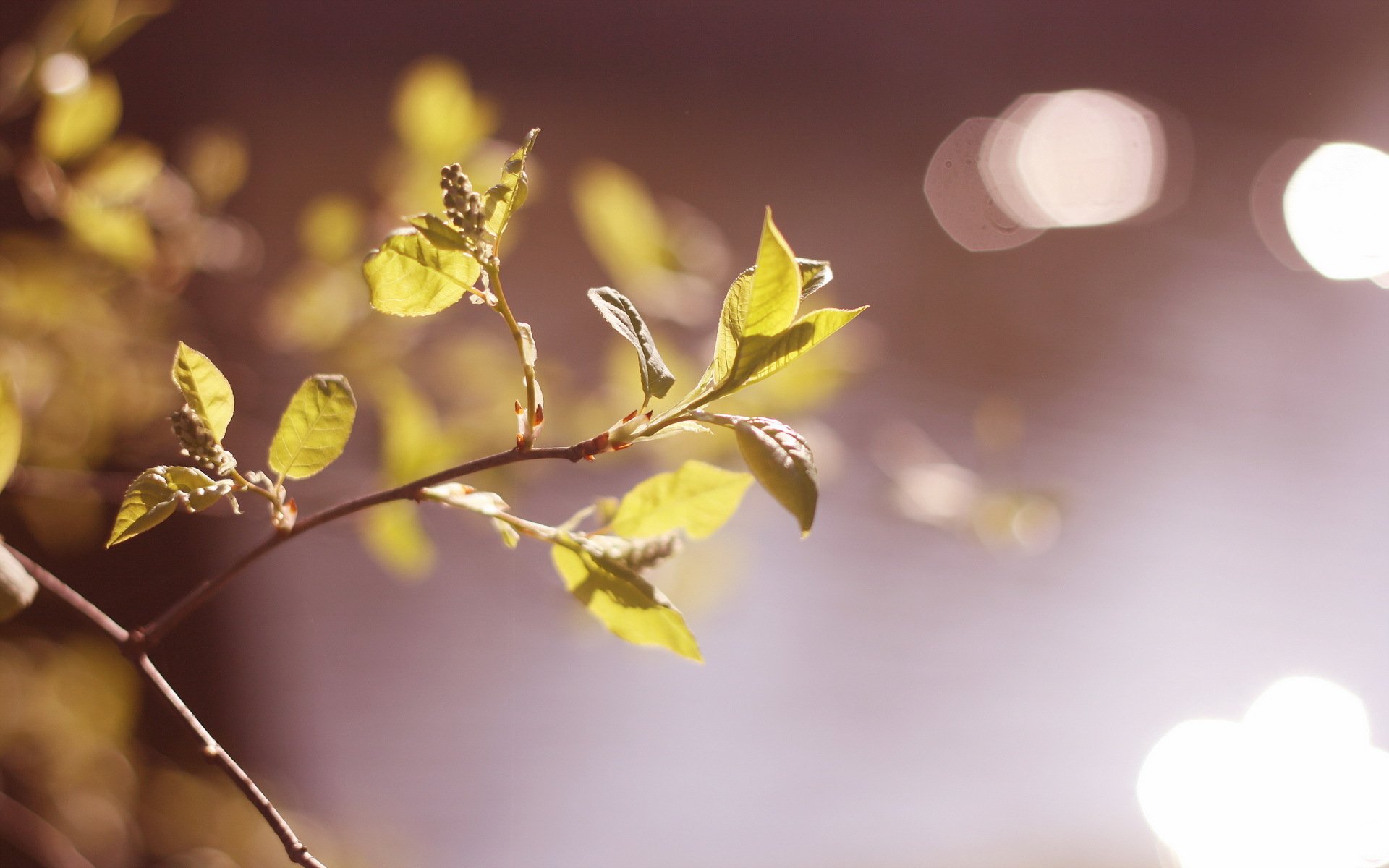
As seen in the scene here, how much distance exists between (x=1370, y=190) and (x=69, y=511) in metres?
2.44

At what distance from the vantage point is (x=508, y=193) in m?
0.23

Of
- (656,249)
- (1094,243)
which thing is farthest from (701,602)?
(1094,243)

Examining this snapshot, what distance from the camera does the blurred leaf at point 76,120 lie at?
1.65 feet

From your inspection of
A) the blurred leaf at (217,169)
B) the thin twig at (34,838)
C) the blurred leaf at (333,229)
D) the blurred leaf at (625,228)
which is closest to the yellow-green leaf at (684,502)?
the blurred leaf at (625,228)

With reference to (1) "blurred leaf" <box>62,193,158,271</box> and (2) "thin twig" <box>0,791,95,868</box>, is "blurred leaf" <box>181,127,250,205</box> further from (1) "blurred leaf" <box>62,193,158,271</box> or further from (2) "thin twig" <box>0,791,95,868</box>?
(2) "thin twig" <box>0,791,95,868</box>

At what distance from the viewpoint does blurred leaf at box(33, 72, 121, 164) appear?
50 cm

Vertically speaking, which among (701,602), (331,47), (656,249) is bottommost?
(701,602)

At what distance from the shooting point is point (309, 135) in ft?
4.33

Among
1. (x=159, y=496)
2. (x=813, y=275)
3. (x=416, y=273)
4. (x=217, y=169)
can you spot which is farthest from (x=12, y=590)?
(x=217, y=169)

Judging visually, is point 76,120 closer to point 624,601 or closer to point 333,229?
point 333,229

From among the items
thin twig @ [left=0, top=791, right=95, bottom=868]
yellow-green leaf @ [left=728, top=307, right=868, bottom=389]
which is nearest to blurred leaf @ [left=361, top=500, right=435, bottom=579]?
yellow-green leaf @ [left=728, top=307, right=868, bottom=389]

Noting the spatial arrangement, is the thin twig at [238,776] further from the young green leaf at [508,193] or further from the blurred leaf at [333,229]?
the blurred leaf at [333,229]

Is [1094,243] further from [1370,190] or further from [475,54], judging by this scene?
[475,54]

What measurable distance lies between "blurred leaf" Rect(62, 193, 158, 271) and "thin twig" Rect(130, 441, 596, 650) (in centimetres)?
43
